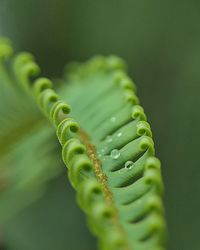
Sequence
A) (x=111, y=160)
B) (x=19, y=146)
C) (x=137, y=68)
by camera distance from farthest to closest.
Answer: (x=137, y=68) < (x=19, y=146) < (x=111, y=160)

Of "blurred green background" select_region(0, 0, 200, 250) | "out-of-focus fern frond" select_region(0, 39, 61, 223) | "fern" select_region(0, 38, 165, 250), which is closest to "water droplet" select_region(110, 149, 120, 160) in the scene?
"fern" select_region(0, 38, 165, 250)

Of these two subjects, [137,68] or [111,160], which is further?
[137,68]

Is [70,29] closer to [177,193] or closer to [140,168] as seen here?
[177,193]

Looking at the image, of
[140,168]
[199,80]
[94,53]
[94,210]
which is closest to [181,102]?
[199,80]

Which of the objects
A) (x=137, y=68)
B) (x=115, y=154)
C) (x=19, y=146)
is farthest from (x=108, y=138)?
(x=137, y=68)

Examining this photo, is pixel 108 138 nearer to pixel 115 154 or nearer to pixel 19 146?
pixel 115 154

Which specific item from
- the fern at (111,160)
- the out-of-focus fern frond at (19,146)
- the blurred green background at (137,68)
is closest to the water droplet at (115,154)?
the fern at (111,160)
